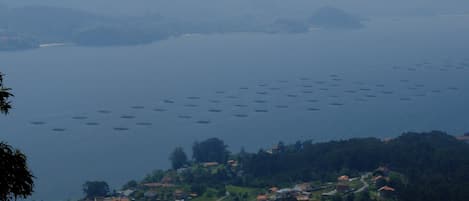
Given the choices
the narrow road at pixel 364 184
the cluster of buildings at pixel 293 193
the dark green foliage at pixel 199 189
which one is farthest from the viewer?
the dark green foliage at pixel 199 189

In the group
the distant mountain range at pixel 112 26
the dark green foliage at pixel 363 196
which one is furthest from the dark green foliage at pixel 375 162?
the distant mountain range at pixel 112 26

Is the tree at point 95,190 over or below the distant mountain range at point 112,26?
below

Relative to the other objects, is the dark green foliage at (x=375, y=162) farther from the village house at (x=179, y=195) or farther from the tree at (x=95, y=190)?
the tree at (x=95, y=190)

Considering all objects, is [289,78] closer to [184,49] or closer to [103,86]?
[103,86]

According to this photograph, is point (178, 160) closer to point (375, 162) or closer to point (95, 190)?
point (95, 190)

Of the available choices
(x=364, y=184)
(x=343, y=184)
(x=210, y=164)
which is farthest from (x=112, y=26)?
(x=364, y=184)

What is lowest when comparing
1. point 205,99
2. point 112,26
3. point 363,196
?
point 363,196

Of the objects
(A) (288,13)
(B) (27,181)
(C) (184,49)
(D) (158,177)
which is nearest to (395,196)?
(D) (158,177)
